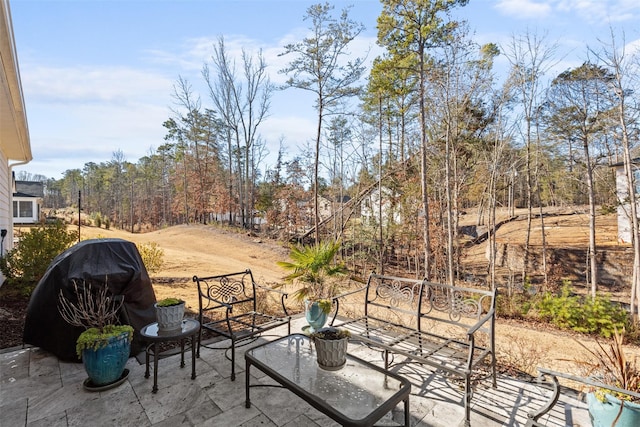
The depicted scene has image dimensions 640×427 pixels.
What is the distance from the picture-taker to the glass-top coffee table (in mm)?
1596

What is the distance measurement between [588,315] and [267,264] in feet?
29.0

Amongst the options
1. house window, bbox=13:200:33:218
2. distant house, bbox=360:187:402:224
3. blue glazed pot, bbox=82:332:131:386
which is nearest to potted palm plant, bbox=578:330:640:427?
blue glazed pot, bbox=82:332:131:386

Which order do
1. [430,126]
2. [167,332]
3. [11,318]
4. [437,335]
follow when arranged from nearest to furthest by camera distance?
[167,332]
[437,335]
[11,318]
[430,126]

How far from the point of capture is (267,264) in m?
11.0

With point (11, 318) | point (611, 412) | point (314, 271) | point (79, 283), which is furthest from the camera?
point (11, 318)

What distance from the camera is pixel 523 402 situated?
226 centimetres

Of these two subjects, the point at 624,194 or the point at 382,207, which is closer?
the point at 624,194

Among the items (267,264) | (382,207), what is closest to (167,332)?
(267,264)

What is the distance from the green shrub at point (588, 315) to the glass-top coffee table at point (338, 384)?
465 centimetres

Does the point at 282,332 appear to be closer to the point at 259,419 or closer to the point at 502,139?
the point at 259,419

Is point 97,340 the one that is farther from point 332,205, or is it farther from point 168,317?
point 332,205

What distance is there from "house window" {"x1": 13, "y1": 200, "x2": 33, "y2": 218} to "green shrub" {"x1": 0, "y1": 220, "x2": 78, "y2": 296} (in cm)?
1848

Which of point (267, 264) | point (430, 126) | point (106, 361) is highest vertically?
point (430, 126)

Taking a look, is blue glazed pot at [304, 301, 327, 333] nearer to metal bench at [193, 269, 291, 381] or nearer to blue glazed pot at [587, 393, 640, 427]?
metal bench at [193, 269, 291, 381]
